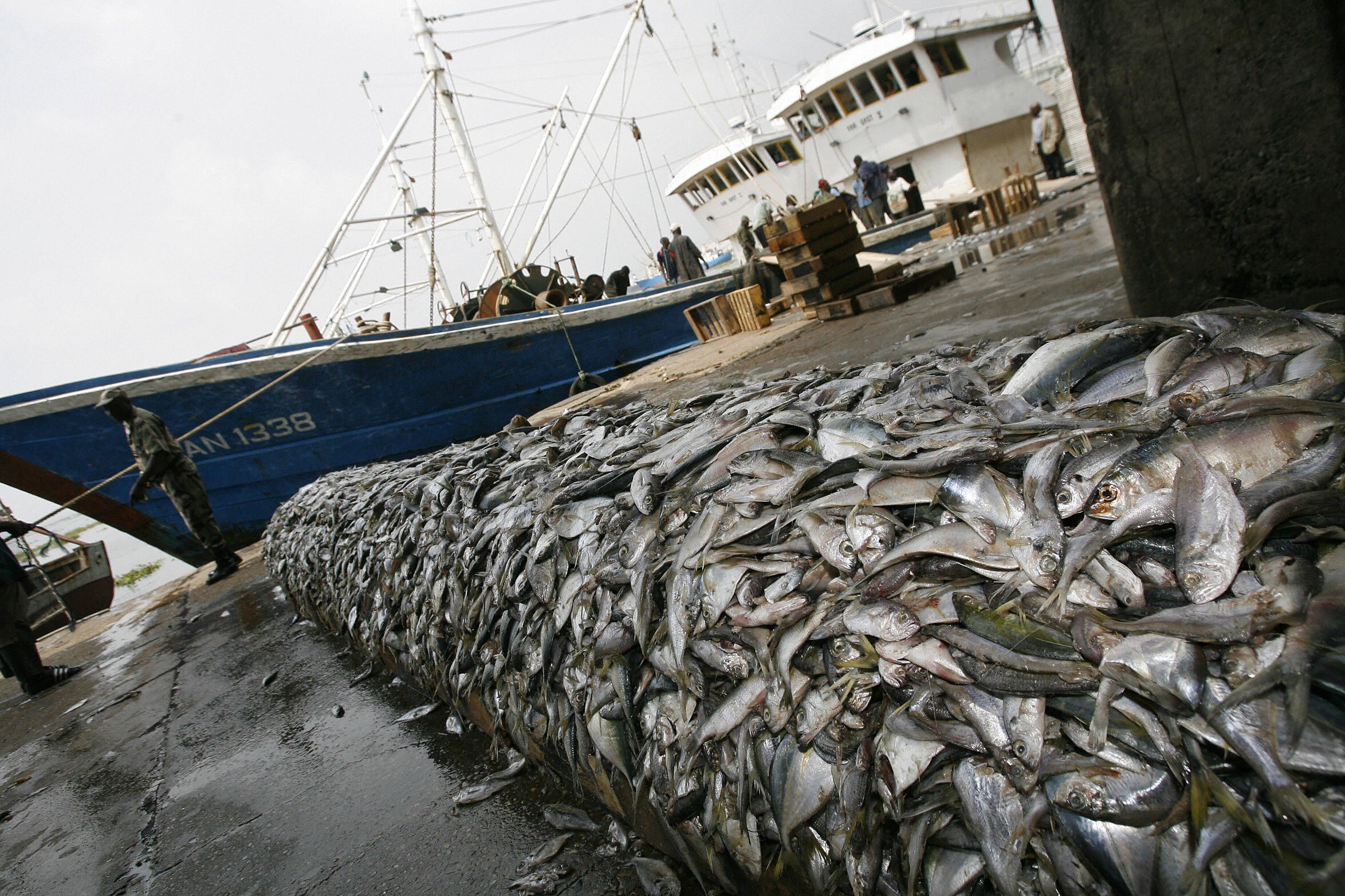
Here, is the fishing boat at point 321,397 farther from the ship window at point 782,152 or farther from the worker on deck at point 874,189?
the ship window at point 782,152

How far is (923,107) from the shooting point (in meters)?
23.2

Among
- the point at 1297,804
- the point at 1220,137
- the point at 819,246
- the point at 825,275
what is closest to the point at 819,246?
the point at 819,246

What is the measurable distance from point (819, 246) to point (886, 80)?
18436mm

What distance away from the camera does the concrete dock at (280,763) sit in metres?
2.49

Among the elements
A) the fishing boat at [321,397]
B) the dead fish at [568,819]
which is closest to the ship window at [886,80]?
the fishing boat at [321,397]

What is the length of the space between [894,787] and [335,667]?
14.1 ft

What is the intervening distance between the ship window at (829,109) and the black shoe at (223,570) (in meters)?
23.7

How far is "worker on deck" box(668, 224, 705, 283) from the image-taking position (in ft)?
60.6

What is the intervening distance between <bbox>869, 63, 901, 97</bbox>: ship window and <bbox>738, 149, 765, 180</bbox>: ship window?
19.9 feet

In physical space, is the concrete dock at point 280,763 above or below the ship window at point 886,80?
below

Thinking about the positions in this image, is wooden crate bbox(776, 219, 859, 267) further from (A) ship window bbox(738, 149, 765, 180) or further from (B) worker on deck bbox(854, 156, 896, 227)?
(A) ship window bbox(738, 149, 765, 180)

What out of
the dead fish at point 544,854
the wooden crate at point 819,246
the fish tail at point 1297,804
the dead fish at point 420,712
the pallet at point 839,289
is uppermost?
the wooden crate at point 819,246

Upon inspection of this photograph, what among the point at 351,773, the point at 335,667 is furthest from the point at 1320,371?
the point at 335,667

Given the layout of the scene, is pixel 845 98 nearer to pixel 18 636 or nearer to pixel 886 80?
pixel 886 80
